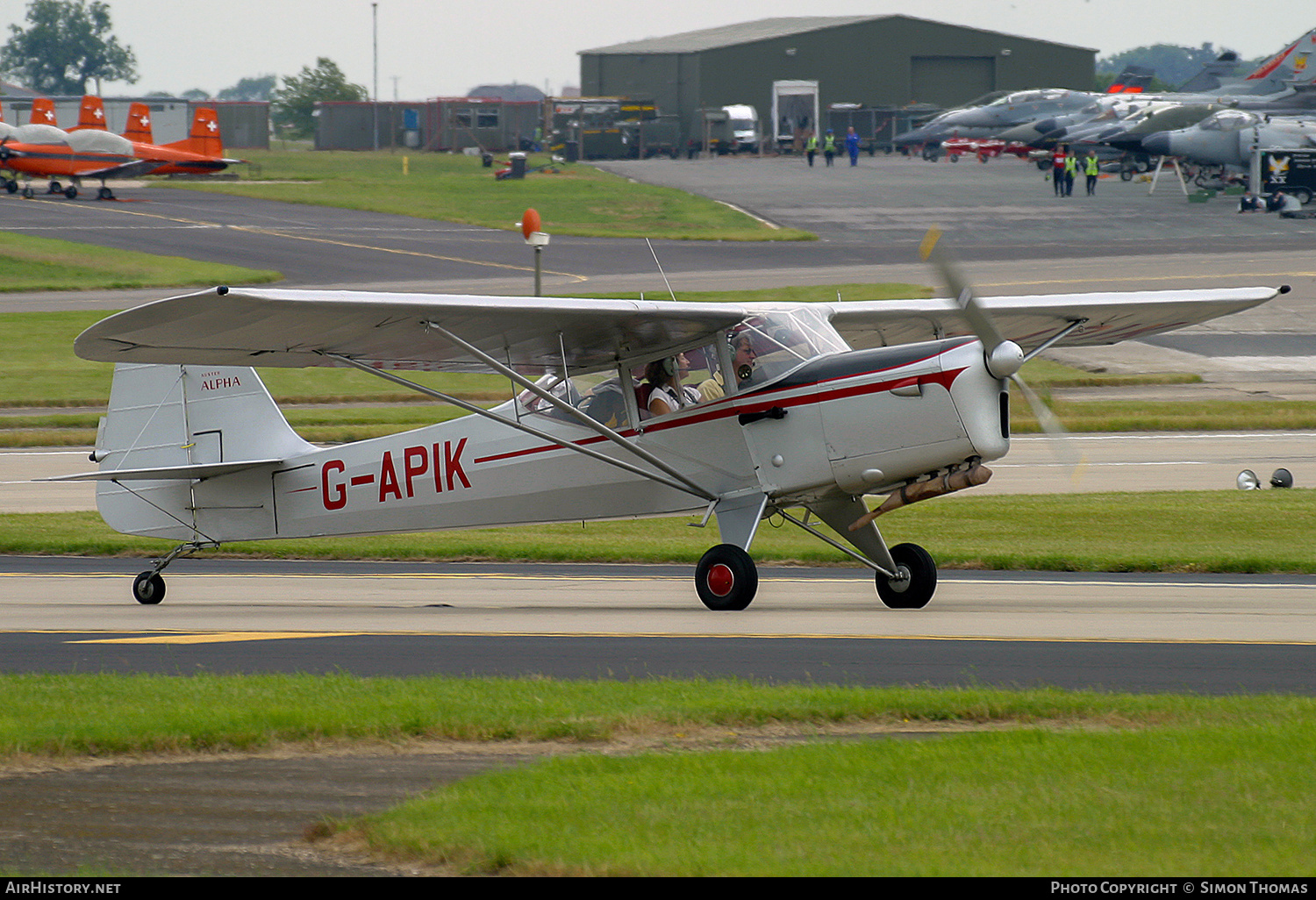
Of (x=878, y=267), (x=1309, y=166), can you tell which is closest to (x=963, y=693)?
(x=878, y=267)

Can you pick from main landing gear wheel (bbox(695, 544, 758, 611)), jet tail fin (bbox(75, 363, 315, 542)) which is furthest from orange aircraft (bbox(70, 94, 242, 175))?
main landing gear wheel (bbox(695, 544, 758, 611))

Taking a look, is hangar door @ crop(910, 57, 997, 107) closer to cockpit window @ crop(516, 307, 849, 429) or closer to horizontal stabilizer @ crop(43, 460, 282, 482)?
horizontal stabilizer @ crop(43, 460, 282, 482)

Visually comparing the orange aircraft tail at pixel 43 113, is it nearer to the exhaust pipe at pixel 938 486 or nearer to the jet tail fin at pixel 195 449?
the jet tail fin at pixel 195 449

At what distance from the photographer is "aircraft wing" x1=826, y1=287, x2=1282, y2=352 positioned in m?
14.3

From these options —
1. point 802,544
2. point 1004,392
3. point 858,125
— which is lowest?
point 802,544

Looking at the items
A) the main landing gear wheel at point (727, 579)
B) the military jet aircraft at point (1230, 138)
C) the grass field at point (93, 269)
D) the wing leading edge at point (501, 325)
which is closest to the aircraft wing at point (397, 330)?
the wing leading edge at point (501, 325)

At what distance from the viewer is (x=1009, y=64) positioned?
121 meters

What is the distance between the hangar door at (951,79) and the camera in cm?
11994

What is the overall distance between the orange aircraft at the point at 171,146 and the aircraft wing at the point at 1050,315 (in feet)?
228

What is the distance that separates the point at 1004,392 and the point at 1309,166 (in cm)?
6379

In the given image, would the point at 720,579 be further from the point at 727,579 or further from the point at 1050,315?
the point at 1050,315

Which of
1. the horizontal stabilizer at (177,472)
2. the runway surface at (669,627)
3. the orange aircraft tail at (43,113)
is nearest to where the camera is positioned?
the runway surface at (669,627)

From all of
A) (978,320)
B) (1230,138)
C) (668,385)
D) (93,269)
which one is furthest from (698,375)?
(1230,138)

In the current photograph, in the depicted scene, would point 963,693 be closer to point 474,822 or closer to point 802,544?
point 474,822
